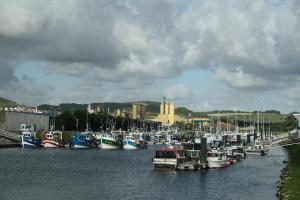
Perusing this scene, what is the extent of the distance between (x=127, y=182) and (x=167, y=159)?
46.3 feet

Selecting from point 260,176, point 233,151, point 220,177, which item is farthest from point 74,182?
point 233,151

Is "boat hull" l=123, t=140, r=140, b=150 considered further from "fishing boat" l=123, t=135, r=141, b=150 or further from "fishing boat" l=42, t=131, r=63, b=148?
"fishing boat" l=42, t=131, r=63, b=148

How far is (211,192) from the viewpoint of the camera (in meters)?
67.3

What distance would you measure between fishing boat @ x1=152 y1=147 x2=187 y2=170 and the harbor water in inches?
62.2

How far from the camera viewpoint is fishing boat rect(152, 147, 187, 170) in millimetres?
87750

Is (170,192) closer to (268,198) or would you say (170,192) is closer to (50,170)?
(268,198)

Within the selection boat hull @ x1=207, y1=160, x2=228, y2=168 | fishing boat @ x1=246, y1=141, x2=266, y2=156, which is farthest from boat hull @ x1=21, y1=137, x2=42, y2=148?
boat hull @ x1=207, y1=160, x2=228, y2=168

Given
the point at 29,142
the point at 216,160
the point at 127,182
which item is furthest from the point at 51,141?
the point at 127,182

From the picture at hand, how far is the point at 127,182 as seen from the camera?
7531cm

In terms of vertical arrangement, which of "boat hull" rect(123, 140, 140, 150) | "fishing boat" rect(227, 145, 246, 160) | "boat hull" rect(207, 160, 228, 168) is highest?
"boat hull" rect(123, 140, 140, 150)

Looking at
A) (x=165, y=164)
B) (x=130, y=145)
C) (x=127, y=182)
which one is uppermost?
(x=130, y=145)

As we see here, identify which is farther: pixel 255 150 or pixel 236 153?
pixel 255 150

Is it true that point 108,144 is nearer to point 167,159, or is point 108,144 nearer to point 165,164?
point 165,164

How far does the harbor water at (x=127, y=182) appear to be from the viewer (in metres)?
62.7
